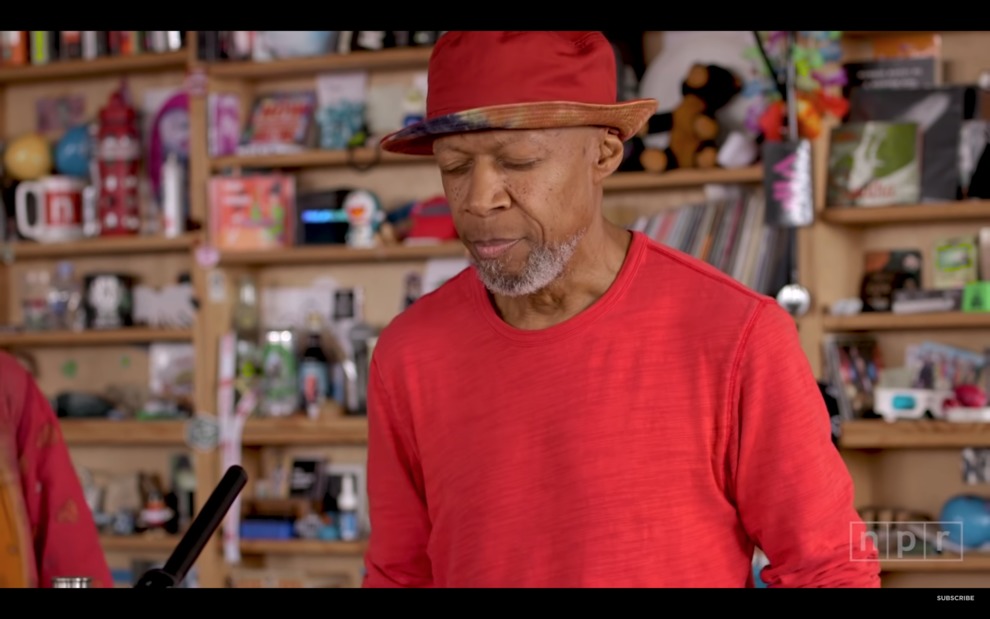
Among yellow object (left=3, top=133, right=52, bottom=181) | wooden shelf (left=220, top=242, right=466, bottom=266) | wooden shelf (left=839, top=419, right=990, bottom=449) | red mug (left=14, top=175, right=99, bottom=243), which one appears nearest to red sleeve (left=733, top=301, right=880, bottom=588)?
wooden shelf (left=839, top=419, right=990, bottom=449)

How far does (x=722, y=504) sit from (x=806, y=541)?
10 centimetres

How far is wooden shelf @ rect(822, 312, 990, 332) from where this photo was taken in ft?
11.7

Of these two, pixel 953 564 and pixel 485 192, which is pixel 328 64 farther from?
pixel 485 192

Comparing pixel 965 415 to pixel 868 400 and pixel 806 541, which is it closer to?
pixel 868 400

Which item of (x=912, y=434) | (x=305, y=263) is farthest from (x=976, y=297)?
(x=305, y=263)

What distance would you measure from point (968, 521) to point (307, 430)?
6.34 ft

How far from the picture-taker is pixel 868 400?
145 inches

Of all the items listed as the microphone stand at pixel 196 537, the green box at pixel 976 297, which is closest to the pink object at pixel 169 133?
the green box at pixel 976 297

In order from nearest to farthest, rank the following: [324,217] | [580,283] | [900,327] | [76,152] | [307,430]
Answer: [580,283], [900,327], [307,430], [324,217], [76,152]

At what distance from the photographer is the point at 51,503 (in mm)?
1880

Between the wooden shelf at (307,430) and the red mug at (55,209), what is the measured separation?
948mm

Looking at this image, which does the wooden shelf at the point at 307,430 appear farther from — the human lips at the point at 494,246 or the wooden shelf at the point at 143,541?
the human lips at the point at 494,246

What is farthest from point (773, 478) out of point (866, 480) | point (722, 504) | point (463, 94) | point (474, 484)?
point (866, 480)

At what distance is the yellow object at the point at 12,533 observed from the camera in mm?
1784
